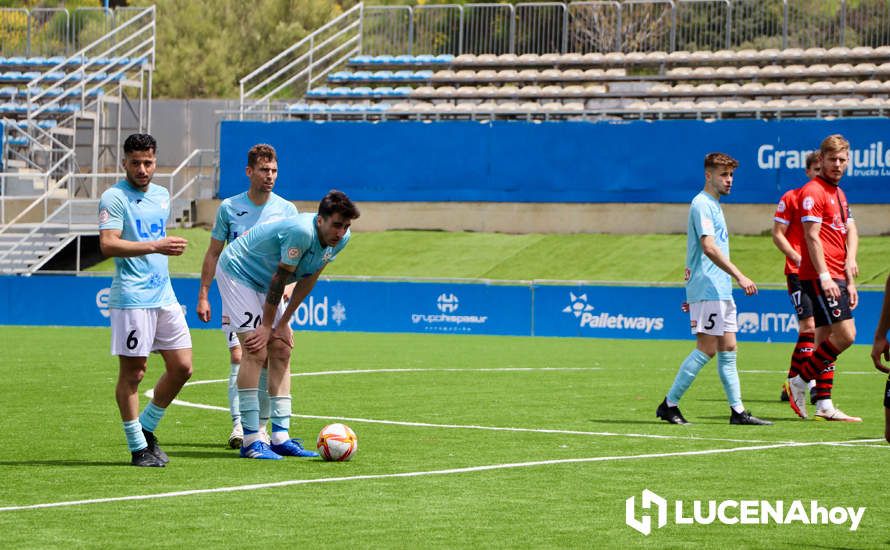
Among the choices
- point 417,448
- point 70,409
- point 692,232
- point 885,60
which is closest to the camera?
point 417,448

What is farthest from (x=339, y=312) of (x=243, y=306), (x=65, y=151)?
(x=243, y=306)

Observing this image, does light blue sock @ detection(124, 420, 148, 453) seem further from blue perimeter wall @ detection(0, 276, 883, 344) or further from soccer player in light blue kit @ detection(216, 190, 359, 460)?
blue perimeter wall @ detection(0, 276, 883, 344)

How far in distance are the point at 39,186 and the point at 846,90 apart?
22.2 metres

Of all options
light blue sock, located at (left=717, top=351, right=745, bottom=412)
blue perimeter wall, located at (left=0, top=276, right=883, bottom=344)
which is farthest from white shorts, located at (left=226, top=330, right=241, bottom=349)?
blue perimeter wall, located at (left=0, top=276, right=883, bottom=344)

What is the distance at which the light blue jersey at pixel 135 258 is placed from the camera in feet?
33.4

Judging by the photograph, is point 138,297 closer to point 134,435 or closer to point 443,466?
point 134,435

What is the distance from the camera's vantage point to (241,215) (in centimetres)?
1188

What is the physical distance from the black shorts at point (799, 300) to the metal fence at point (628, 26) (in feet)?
88.8

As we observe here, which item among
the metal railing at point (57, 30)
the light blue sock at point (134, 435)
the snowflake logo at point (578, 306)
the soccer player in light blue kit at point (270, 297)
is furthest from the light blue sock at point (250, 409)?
the metal railing at point (57, 30)

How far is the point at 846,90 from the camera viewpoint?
125ft

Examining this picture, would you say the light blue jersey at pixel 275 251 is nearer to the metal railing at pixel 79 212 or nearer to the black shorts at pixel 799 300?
the black shorts at pixel 799 300

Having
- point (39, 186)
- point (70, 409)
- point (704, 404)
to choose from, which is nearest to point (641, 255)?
point (39, 186)

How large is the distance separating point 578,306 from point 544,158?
Answer: 10.4m

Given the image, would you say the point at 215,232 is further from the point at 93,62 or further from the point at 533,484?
the point at 93,62
